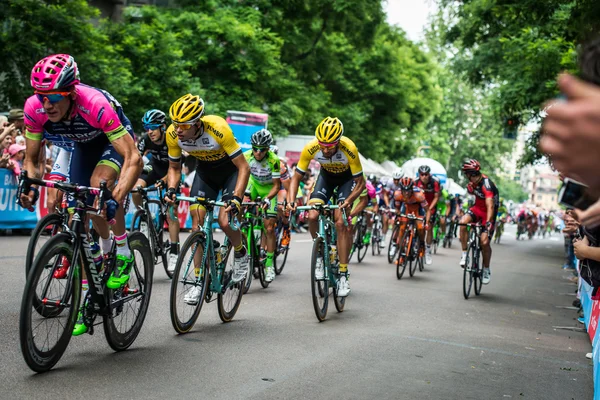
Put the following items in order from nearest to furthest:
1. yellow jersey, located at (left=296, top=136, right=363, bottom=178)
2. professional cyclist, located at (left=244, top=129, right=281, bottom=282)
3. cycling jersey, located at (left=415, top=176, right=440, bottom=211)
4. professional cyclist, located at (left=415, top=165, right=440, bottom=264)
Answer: yellow jersey, located at (left=296, top=136, right=363, bottom=178) → professional cyclist, located at (left=244, top=129, right=281, bottom=282) → professional cyclist, located at (left=415, top=165, right=440, bottom=264) → cycling jersey, located at (left=415, top=176, right=440, bottom=211)

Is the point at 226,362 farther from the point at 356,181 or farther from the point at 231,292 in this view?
the point at 356,181

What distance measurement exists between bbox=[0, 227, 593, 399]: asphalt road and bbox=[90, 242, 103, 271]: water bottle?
0.68m

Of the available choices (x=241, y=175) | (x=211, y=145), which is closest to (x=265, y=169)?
(x=211, y=145)

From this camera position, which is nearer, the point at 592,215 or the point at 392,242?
the point at 592,215

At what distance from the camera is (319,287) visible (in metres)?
8.38

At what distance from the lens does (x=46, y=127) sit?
6086 millimetres

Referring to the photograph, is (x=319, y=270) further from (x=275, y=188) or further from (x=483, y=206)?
(x=483, y=206)

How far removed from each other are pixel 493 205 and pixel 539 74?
508cm

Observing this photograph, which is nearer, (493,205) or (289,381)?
(289,381)

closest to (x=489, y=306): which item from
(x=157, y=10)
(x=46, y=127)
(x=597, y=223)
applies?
(x=46, y=127)

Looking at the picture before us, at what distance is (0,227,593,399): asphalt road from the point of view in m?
5.15

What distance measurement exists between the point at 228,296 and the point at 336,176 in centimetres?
309

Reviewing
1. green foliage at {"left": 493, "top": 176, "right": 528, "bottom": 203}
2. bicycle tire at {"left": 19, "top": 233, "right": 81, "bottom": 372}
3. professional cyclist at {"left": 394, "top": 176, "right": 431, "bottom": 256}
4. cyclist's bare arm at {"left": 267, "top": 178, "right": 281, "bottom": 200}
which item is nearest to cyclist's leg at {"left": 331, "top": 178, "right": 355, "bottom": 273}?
cyclist's bare arm at {"left": 267, "top": 178, "right": 281, "bottom": 200}

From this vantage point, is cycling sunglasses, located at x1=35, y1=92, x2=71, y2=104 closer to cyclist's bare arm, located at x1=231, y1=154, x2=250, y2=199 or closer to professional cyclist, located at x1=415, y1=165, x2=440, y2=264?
cyclist's bare arm, located at x1=231, y1=154, x2=250, y2=199
